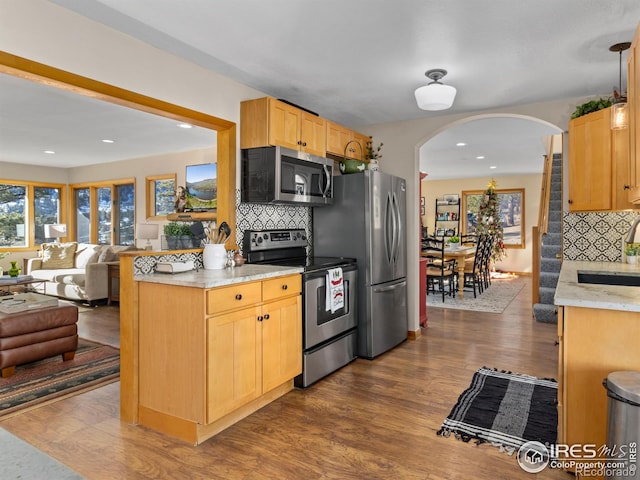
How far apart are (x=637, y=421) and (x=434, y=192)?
10262mm

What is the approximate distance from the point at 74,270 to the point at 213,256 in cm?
541

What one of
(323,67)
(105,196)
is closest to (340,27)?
(323,67)

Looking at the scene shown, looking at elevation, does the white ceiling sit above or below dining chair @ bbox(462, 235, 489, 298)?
above

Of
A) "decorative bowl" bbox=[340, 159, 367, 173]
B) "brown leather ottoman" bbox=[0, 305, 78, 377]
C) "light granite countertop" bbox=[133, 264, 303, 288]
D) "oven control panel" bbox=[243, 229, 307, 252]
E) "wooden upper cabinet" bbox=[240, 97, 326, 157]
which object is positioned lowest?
"brown leather ottoman" bbox=[0, 305, 78, 377]

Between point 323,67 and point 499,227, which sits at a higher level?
point 323,67

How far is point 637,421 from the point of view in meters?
1.58

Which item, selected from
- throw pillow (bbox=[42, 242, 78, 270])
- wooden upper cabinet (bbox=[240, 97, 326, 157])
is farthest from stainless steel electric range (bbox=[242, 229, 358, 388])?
throw pillow (bbox=[42, 242, 78, 270])

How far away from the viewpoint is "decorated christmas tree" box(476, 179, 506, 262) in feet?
33.5

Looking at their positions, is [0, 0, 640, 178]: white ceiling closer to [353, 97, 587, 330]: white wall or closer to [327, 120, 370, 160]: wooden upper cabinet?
[327, 120, 370, 160]: wooden upper cabinet

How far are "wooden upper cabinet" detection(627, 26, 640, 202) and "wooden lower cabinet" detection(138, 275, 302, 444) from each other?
7.05 feet

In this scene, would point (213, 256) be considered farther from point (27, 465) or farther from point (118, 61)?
point (27, 465)

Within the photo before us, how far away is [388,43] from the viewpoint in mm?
2742

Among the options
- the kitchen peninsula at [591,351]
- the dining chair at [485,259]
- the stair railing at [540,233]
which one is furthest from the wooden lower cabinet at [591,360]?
the dining chair at [485,259]

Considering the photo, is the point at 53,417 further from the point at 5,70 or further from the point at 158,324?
the point at 5,70
